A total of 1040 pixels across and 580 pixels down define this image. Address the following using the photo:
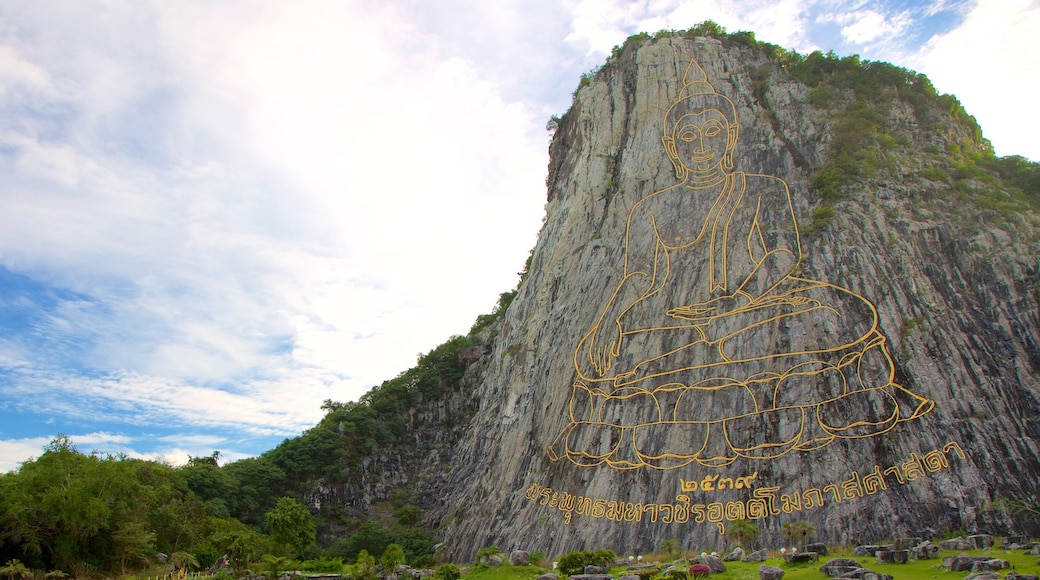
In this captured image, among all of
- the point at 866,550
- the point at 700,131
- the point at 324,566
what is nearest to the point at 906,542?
the point at 866,550

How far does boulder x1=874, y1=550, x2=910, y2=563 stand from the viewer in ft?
51.4

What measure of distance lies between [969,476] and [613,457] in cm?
1056

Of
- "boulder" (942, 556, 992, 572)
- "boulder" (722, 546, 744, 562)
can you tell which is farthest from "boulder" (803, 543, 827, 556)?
"boulder" (942, 556, 992, 572)

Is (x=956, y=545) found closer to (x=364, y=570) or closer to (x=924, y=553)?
(x=924, y=553)

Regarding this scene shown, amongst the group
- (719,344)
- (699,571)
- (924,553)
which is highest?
(719,344)

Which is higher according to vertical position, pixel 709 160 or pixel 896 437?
pixel 709 160

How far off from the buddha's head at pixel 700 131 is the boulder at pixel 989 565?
19320mm

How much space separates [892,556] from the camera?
15680 millimetres

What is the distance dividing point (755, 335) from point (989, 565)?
38.5 ft

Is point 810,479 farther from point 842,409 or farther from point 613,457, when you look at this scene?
point 613,457

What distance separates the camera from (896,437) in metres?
20.9

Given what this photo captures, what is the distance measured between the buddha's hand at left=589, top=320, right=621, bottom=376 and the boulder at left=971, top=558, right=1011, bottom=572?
1490 centimetres

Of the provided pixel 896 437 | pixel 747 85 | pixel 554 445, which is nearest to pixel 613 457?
pixel 554 445

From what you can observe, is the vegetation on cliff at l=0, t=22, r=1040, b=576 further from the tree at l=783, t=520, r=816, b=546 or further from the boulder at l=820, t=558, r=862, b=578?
the boulder at l=820, t=558, r=862, b=578
